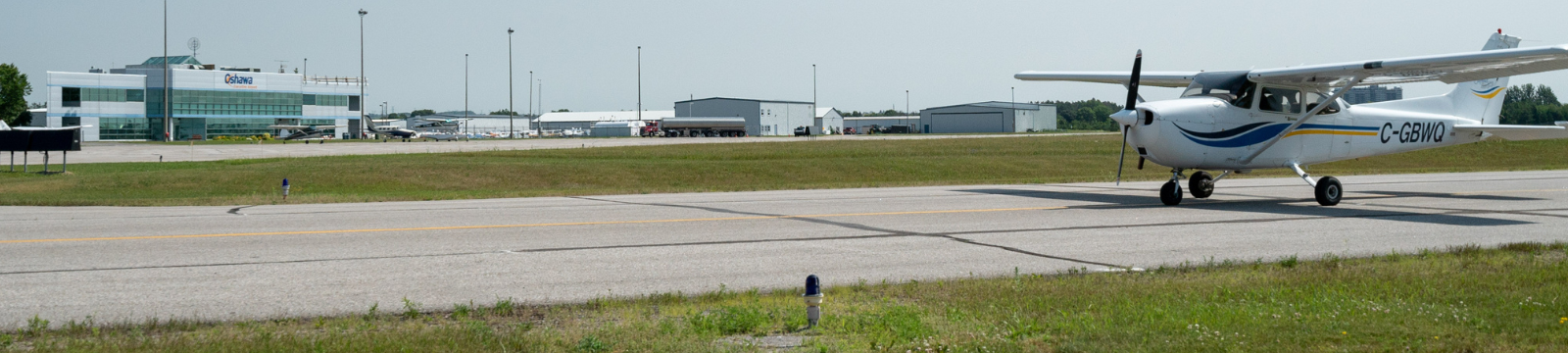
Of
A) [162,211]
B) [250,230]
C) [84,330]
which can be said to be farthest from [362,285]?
[162,211]

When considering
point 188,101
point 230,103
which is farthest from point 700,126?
point 188,101

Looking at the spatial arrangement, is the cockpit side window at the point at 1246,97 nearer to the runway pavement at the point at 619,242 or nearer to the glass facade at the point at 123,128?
the runway pavement at the point at 619,242

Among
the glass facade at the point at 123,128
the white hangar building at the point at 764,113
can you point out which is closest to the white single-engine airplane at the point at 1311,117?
the glass facade at the point at 123,128

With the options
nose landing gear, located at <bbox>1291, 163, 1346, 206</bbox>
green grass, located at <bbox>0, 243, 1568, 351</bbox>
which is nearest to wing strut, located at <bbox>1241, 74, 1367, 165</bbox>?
nose landing gear, located at <bbox>1291, 163, 1346, 206</bbox>

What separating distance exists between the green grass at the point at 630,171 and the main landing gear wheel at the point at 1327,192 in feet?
33.5

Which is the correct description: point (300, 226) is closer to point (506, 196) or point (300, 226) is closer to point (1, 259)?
point (1, 259)

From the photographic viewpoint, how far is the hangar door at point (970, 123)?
139 meters

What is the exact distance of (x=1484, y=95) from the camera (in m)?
21.5

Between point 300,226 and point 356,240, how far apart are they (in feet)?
7.32

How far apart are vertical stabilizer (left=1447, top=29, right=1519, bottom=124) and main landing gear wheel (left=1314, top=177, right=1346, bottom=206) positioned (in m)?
4.84

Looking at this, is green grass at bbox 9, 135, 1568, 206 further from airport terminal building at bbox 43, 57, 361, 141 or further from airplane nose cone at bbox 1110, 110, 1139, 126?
airport terminal building at bbox 43, 57, 361, 141

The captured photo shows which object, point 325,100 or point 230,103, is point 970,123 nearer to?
point 325,100

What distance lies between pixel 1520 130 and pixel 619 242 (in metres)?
17.2

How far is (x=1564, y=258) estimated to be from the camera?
1027cm
